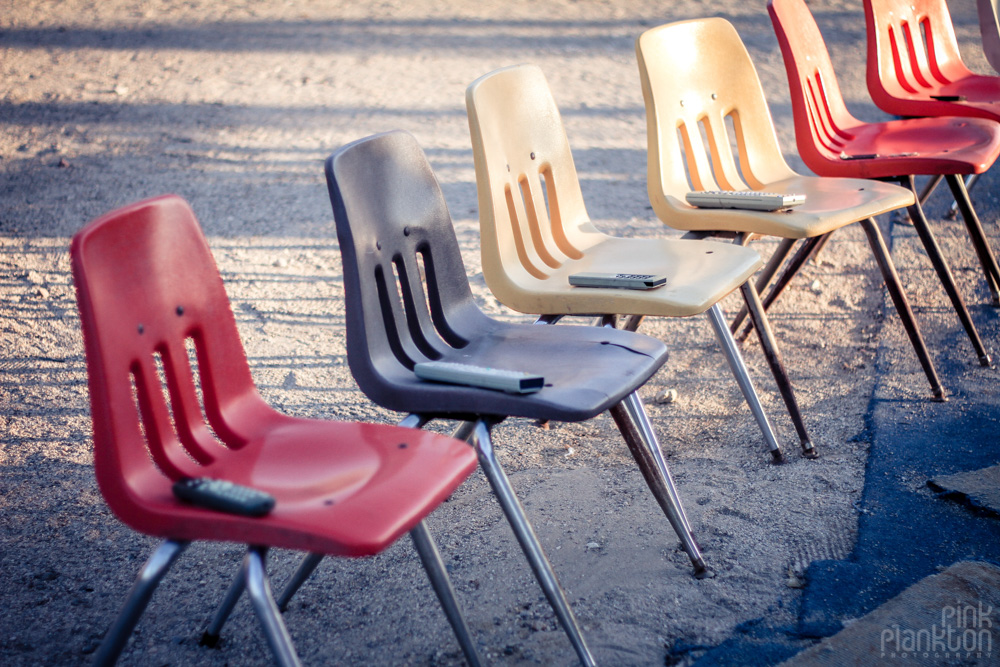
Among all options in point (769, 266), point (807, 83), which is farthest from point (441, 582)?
point (807, 83)

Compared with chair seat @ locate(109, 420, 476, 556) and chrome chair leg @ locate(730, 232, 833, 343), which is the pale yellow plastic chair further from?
chair seat @ locate(109, 420, 476, 556)

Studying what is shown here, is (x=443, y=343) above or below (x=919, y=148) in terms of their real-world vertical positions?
below

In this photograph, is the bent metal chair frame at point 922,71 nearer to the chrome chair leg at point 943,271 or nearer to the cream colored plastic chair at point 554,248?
the chrome chair leg at point 943,271

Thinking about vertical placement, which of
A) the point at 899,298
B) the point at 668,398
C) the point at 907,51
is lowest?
the point at 668,398

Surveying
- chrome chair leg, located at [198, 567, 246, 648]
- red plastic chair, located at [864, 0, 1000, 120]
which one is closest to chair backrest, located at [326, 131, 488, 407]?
chrome chair leg, located at [198, 567, 246, 648]

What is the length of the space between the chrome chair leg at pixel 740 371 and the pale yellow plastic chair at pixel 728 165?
1.30ft

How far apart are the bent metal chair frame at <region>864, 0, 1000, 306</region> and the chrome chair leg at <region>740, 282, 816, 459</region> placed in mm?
1460

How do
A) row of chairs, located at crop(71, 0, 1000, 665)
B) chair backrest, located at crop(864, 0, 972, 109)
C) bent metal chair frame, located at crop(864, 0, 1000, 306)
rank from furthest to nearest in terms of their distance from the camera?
1. chair backrest, located at crop(864, 0, 972, 109)
2. bent metal chair frame, located at crop(864, 0, 1000, 306)
3. row of chairs, located at crop(71, 0, 1000, 665)

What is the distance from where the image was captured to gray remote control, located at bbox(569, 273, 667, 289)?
7.75 feet

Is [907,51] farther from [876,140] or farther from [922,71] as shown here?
[876,140]

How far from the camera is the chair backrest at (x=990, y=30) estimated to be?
432cm

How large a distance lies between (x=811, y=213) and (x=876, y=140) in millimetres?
1106

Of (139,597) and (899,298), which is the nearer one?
(139,597)

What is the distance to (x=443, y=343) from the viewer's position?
7.41 ft
